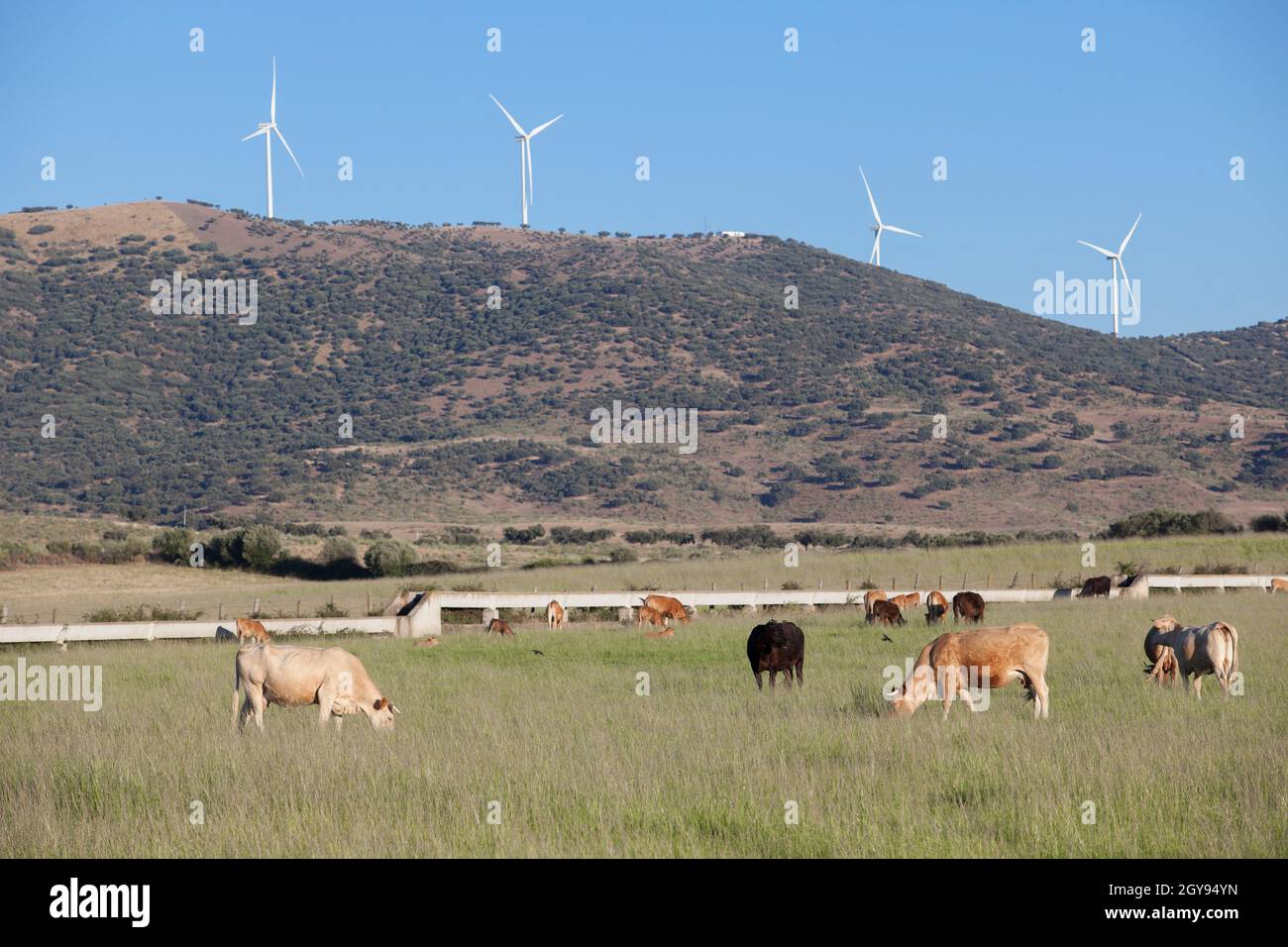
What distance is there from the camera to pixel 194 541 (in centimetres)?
5831

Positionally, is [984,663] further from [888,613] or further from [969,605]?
[969,605]

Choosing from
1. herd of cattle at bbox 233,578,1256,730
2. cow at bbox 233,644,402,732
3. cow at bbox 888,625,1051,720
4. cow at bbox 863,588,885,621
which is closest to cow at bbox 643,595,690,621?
cow at bbox 863,588,885,621

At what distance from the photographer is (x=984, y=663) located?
16594mm

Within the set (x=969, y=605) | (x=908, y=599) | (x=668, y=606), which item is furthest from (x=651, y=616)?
(x=908, y=599)

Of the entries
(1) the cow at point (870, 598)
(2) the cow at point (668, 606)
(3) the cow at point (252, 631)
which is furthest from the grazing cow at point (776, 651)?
(3) the cow at point (252, 631)

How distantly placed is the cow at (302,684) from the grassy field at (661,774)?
327 millimetres

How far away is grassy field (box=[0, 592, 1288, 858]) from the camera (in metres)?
10.4

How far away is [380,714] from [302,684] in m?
0.97

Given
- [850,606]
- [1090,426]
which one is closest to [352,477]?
[1090,426]

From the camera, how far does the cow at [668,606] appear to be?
106ft

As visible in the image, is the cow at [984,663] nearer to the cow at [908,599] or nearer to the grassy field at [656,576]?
the cow at [908,599]

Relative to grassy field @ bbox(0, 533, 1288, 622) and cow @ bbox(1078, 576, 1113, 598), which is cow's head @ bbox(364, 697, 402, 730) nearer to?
grassy field @ bbox(0, 533, 1288, 622)

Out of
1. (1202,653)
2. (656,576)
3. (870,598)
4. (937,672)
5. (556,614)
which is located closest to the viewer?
(937,672)

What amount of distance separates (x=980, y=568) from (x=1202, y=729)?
36.1 meters
